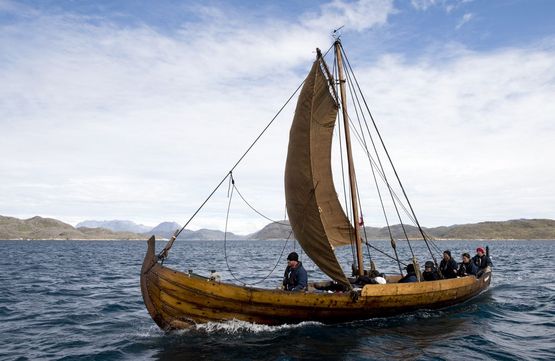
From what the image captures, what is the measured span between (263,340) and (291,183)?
599 centimetres

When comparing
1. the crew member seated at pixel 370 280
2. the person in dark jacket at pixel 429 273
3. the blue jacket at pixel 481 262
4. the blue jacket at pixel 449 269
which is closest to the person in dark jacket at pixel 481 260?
the blue jacket at pixel 481 262

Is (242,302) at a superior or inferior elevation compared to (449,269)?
inferior

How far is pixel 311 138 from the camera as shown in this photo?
17.8m

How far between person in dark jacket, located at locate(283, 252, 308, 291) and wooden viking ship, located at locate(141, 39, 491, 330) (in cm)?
44

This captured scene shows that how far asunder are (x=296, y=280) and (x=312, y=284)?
479 cm

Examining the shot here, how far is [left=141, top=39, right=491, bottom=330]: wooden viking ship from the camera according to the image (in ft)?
46.8

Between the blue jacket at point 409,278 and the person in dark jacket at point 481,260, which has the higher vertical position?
the person in dark jacket at point 481,260

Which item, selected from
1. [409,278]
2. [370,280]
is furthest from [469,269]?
[370,280]

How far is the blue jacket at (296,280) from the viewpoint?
16250mm

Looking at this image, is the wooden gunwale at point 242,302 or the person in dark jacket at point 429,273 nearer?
the wooden gunwale at point 242,302

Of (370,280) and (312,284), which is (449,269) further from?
(312,284)

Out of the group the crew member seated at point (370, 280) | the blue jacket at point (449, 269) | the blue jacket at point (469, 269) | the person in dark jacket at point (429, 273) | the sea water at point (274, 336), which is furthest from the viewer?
the blue jacket at point (469, 269)

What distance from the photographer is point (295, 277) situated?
16.4 metres

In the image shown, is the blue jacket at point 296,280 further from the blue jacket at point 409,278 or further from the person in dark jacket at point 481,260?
the person in dark jacket at point 481,260
